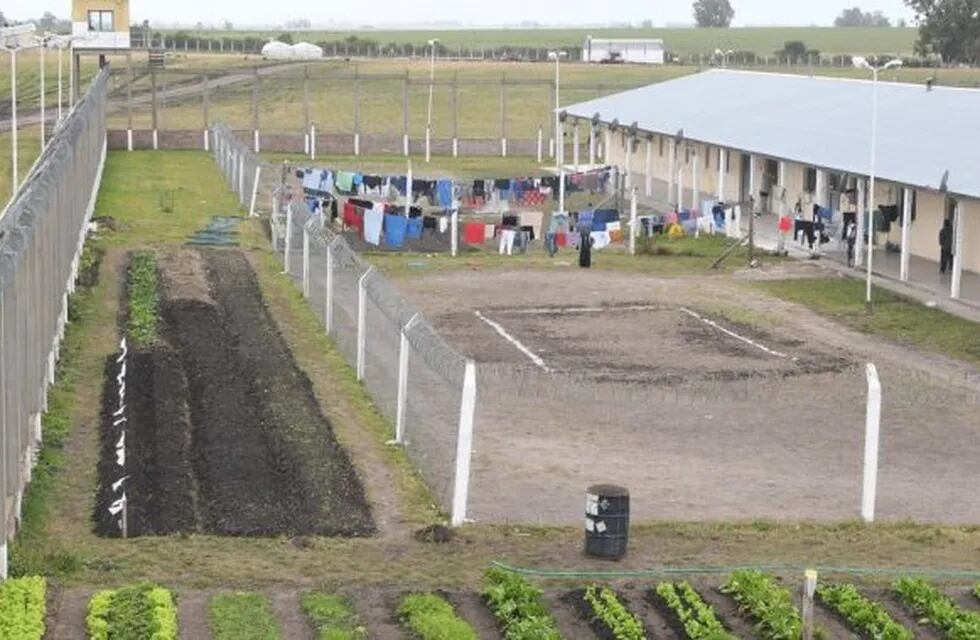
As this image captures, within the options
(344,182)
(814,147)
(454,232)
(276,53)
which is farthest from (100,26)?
(276,53)

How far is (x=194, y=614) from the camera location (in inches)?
596

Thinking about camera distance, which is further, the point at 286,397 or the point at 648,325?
the point at 648,325

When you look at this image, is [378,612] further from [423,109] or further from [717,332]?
[423,109]

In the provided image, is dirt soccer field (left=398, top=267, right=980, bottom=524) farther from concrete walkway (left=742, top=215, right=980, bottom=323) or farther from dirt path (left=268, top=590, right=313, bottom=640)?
dirt path (left=268, top=590, right=313, bottom=640)

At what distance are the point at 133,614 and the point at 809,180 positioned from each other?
34.9m

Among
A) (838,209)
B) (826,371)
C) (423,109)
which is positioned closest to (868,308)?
(826,371)

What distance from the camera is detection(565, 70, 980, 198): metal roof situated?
37.8 metres

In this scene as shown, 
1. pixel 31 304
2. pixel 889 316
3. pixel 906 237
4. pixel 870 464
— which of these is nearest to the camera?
pixel 870 464

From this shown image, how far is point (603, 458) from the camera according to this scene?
21547mm

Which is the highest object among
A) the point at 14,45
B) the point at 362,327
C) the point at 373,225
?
the point at 14,45

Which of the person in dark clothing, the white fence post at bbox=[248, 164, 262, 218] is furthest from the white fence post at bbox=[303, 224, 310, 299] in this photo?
the white fence post at bbox=[248, 164, 262, 218]

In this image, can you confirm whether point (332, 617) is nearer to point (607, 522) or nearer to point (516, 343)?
point (607, 522)

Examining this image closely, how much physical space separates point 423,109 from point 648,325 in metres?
60.4

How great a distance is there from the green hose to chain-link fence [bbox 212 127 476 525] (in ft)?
6.20
